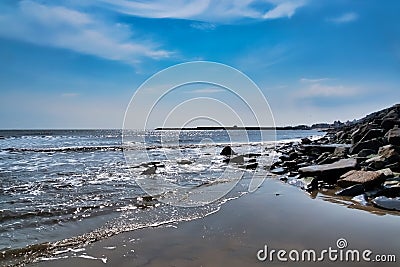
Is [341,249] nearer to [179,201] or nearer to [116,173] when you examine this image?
[179,201]

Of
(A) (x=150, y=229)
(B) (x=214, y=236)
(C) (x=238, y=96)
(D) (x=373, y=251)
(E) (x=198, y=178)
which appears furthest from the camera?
(E) (x=198, y=178)

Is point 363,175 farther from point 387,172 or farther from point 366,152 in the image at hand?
point 366,152

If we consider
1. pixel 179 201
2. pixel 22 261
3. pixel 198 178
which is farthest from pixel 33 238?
pixel 198 178

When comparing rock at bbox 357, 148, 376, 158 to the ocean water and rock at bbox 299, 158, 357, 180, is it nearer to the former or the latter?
rock at bbox 299, 158, 357, 180

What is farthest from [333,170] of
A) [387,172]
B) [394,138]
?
[394,138]

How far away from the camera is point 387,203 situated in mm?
7113

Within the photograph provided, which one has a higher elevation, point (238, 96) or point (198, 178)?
point (238, 96)

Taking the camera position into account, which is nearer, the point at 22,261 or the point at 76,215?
the point at 22,261

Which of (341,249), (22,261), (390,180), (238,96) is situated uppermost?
(238,96)

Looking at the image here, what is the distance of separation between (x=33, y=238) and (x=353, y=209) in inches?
262

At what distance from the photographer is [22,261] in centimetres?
488

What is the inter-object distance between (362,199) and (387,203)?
2.53 feet

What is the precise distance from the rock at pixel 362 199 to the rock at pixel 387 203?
7.6 inches

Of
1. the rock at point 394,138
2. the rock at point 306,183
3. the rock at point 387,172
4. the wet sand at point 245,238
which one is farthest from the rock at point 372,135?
the wet sand at point 245,238
